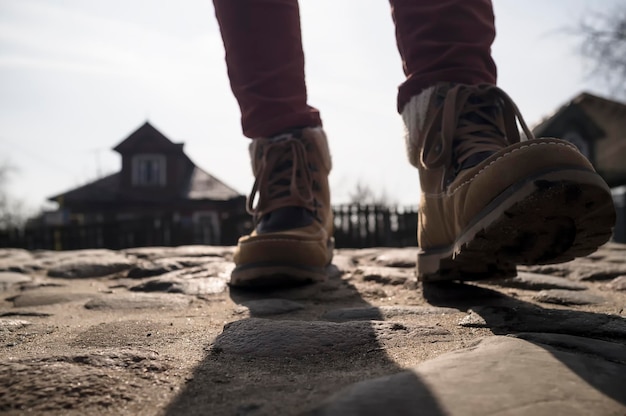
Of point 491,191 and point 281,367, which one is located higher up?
point 491,191

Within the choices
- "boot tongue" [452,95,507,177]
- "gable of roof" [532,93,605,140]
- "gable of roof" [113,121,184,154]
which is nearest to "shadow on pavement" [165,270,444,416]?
"boot tongue" [452,95,507,177]

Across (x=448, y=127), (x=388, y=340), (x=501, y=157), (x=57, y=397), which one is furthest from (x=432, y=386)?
(x=448, y=127)

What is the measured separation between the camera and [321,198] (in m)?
1.91

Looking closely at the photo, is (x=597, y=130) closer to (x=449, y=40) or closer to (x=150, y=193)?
(x=449, y=40)

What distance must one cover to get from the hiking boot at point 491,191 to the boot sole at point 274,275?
1.26 feet

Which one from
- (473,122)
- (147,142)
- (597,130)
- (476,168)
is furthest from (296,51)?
(147,142)

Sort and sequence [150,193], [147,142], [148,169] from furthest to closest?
[148,169], [147,142], [150,193]

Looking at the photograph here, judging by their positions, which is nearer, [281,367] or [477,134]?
[281,367]

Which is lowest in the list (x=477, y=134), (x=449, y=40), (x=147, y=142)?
(x=477, y=134)

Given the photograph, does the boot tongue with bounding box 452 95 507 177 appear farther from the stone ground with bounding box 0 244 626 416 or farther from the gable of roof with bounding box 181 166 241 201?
the gable of roof with bounding box 181 166 241 201

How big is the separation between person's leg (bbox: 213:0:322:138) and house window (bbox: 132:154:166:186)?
62.4ft

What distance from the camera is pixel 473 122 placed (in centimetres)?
140

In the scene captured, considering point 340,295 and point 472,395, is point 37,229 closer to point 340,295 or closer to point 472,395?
point 340,295

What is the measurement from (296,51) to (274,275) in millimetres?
856
